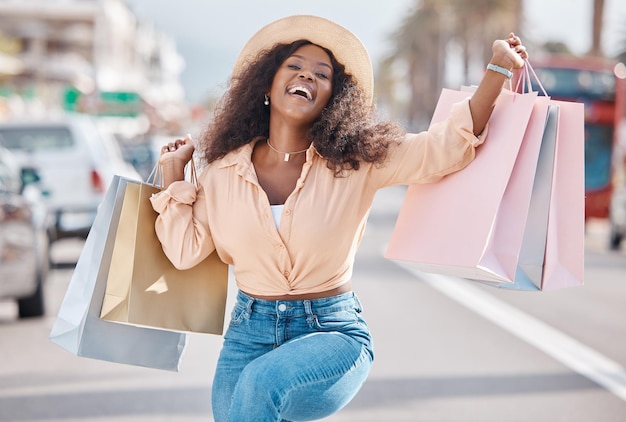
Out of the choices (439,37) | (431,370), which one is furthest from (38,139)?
(439,37)

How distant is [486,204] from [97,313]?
4.54 ft

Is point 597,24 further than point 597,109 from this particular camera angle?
Yes

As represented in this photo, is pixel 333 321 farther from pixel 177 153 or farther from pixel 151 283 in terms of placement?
pixel 177 153

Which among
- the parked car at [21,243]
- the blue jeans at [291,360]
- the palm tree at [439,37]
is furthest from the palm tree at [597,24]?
the blue jeans at [291,360]

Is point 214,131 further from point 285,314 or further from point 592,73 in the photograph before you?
point 592,73

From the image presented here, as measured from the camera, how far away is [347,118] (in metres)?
3.64

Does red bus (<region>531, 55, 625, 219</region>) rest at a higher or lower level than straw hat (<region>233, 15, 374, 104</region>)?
lower

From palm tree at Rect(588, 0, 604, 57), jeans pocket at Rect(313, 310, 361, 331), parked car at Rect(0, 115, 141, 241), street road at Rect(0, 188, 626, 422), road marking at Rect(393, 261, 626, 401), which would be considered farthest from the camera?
palm tree at Rect(588, 0, 604, 57)

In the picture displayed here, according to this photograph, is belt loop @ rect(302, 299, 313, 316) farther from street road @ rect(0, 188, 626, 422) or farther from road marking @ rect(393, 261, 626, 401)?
street road @ rect(0, 188, 626, 422)

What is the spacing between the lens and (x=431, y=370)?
7.70m

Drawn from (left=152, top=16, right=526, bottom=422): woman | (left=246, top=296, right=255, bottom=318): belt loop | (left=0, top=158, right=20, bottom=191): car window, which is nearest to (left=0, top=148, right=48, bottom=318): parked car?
(left=0, top=158, right=20, bottom=191): car window

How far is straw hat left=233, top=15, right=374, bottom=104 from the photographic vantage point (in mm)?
3783

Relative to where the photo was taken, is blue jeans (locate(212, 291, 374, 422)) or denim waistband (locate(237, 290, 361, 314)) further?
denim waistband (locate(237, 290, 361, 314))

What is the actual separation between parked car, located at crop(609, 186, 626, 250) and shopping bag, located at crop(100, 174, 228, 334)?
15.7m
